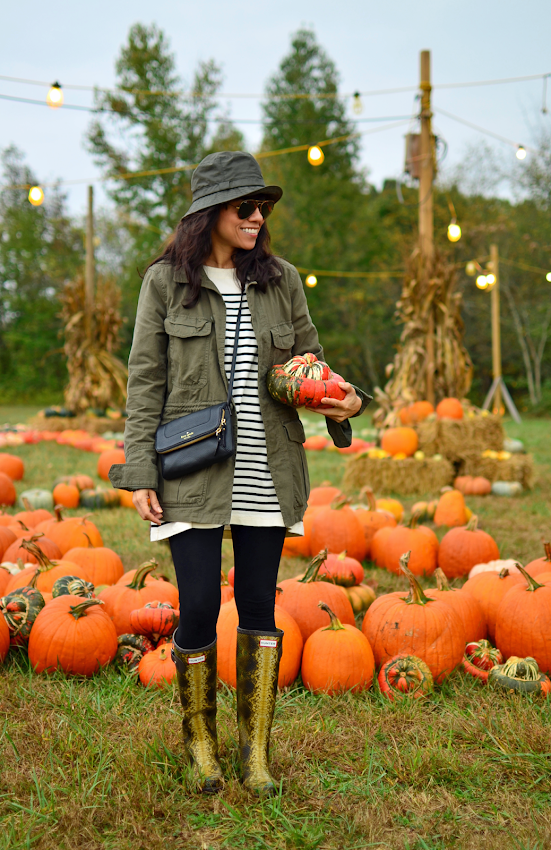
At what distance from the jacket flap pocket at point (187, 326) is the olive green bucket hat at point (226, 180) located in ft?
Result: 1.04

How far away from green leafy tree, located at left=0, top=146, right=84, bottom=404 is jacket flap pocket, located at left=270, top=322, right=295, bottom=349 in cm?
2710

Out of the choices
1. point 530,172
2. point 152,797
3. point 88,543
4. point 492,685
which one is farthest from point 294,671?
point 530,172

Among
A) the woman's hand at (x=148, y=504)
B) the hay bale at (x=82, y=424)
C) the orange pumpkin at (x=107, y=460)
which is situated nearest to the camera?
the woman's hand at (x=148, y=504)

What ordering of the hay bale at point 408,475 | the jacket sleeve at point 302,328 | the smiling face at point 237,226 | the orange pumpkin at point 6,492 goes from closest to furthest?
the smiling face at point 237,226 < the jacket sleeve at point 302,328 < the orange pumpkin at point 6,492 < the hay bale at point 408,475

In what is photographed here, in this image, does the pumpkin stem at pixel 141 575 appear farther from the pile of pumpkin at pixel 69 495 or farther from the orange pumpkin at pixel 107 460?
the orange pumpkin at pixel 107 460

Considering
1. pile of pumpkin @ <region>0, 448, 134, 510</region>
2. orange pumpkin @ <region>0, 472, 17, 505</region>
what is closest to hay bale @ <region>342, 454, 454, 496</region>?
pile of pumpkin @ <region>0, 448, 134, 510</region>

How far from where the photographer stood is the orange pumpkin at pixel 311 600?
305 centimetres

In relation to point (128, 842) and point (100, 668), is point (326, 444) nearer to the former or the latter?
point (100, 668)

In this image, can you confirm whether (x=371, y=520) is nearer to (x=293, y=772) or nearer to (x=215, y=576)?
(x=293, y=772)

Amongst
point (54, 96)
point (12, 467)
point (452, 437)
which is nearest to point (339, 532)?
point (452, 437)

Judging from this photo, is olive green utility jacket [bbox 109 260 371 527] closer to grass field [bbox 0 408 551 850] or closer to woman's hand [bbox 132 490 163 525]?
woman's hand [bbox 132 490 163 525]

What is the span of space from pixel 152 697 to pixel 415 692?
99cm

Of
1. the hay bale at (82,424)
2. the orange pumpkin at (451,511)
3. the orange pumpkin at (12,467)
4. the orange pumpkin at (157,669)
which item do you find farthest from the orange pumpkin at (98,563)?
the hay bale at (82,424)

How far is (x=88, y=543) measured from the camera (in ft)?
13.8
